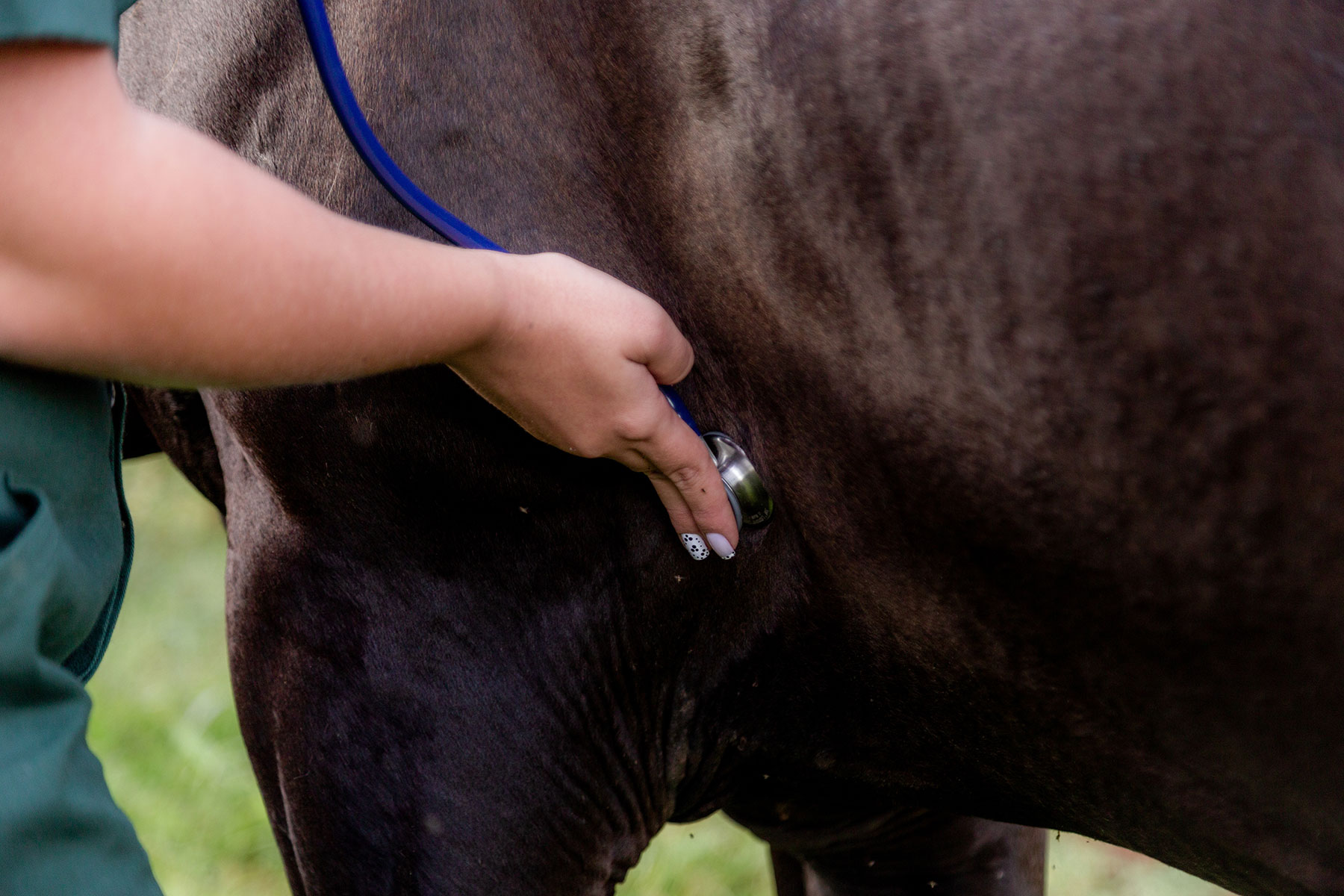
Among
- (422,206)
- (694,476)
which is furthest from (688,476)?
(422,206)

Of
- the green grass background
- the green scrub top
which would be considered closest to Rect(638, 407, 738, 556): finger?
the green scrub top

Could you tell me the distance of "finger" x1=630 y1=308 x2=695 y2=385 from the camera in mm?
882

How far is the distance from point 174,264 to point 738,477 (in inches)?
18.1

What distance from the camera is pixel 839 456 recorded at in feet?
2.99

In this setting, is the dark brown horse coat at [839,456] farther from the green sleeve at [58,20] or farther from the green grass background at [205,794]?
the green grass background at [205,794]

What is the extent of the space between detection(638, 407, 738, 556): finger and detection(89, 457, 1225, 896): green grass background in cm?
108

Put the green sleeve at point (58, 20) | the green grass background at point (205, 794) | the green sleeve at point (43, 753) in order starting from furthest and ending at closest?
the green grass background at point (205, 794)
the green sleeve at point (43, 753)
the green sleeve at point (58, 20)

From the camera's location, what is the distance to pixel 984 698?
93 cm

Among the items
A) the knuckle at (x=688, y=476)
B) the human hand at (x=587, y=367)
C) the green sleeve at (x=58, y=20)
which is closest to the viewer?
the green sleeve at (x=58, y=20)

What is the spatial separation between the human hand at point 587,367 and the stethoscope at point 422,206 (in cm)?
2

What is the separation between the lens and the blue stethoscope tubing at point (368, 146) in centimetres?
85

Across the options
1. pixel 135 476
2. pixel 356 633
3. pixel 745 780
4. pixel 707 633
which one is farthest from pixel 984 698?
pixel 135 476

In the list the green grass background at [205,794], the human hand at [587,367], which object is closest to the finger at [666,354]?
the human hand at [587,367]

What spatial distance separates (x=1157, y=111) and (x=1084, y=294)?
0.11 meters
